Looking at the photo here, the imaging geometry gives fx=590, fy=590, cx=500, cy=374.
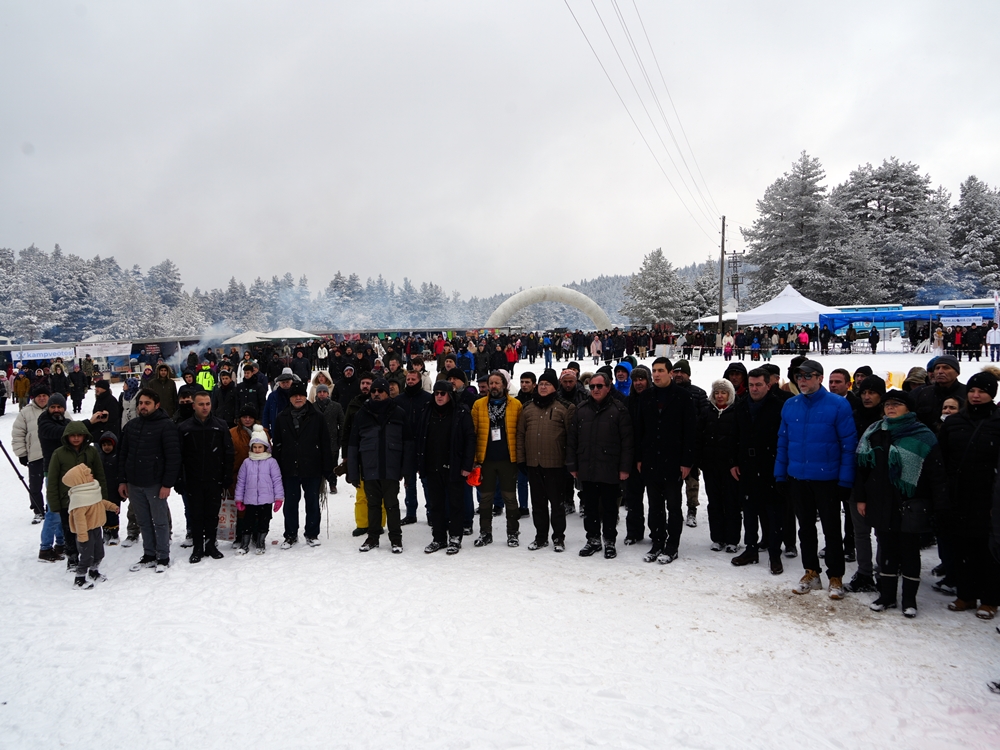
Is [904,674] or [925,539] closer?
[904,674]

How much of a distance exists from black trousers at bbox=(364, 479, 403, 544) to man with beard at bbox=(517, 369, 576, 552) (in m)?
1.30

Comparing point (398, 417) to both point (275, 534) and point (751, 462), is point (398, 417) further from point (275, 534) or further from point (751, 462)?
point (751, 462)

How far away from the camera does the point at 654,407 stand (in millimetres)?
5309

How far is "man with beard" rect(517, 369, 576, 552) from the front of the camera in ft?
18.7

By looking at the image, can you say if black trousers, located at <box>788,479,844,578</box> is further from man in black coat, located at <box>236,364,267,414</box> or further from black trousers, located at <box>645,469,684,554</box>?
man in black coat, located at <box>236,364,267,414</box>

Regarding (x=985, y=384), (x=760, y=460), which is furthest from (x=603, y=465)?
(x=985, y=384)

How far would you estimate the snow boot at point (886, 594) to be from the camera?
13.7 ft

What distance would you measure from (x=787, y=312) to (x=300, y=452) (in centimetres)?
2607

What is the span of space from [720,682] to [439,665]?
167cm

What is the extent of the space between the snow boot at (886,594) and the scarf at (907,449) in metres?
0.66

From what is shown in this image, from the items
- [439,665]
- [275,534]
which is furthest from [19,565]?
[439,665]

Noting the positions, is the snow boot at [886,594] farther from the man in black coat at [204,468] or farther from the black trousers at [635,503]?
the man in black coat at [204,468]

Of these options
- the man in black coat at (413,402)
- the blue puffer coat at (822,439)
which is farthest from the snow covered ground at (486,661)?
the man in black coat at (413,402)

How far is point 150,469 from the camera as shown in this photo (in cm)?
540
